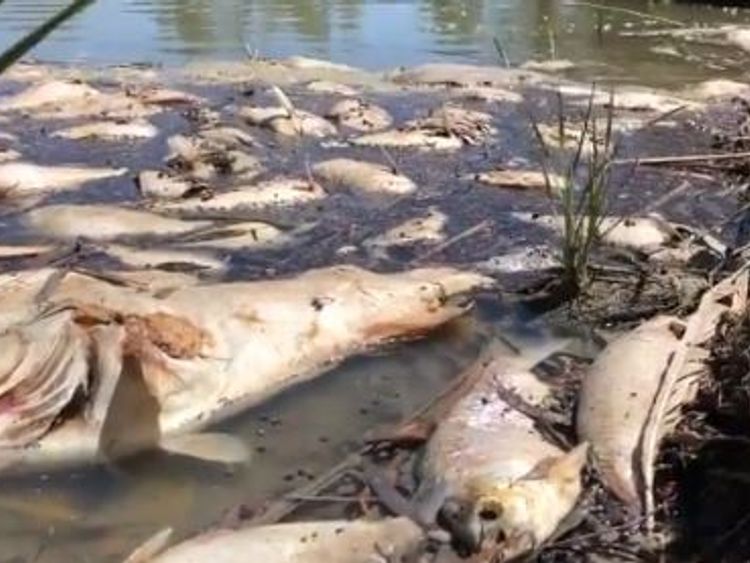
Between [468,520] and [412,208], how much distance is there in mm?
4108

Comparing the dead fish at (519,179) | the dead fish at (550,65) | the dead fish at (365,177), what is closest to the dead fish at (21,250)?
the dead fish at (365,177)

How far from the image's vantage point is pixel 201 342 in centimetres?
491

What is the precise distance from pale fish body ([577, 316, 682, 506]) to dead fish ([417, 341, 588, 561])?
0.11 m

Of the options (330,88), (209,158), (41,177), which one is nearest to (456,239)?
(209,158)

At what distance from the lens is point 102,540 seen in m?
4.11

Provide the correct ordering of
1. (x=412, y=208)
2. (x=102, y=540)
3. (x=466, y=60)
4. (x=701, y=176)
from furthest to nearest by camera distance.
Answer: (x=466, y=60) < (x=701, y=176) < (x=412, y=208) < (x=102, y=540)

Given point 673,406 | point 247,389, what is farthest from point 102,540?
point 673,406

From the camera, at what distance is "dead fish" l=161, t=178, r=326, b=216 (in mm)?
7582

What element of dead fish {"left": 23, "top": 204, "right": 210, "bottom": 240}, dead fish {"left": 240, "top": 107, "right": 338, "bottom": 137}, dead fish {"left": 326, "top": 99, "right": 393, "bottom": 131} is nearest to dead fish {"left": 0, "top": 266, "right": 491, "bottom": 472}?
dead fish {"left": 23, "top": 204, "right": 210, "bottom": 240}

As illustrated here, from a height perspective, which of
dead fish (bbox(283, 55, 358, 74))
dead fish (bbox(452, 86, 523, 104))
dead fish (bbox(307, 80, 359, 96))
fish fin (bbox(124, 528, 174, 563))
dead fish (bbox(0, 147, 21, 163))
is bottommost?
dead fish (bbox(283, 55, 358, 74))

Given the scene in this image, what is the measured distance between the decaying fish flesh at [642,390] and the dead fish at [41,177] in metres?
4.07

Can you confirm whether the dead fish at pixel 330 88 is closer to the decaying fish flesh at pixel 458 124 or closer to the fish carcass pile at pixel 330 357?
the decaying fish flesh at pixel 458 124

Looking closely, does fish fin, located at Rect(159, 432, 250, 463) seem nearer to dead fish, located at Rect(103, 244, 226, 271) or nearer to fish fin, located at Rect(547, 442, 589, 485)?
fish fin, located at Rect(547, 442, 589, 485)

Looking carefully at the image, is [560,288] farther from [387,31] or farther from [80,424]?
[387,31]
